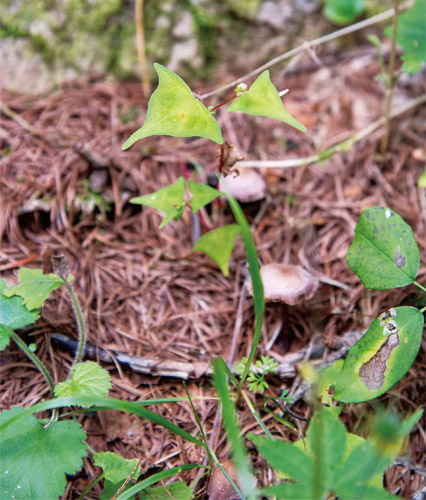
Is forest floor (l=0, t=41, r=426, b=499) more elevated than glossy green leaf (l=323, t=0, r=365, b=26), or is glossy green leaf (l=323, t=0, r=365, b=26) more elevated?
glossy green leaf (l=323, t=0, r=365, b=26)

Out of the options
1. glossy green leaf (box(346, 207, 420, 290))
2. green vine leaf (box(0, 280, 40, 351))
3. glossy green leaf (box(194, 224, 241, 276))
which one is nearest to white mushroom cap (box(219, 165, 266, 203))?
glossy green leaf (box(194, 224, 241, 276))

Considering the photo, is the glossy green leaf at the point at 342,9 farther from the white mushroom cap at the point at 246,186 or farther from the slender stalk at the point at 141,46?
the white mushroom cap at the point at 246,186

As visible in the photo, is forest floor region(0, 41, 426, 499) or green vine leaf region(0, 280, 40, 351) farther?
forest floor region(0, 41, 426, 499)

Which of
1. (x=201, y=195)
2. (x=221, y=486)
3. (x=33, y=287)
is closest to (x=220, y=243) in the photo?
(x=201, y=195)

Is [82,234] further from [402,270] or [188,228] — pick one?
[402,270]

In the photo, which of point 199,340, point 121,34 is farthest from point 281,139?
point 199,340

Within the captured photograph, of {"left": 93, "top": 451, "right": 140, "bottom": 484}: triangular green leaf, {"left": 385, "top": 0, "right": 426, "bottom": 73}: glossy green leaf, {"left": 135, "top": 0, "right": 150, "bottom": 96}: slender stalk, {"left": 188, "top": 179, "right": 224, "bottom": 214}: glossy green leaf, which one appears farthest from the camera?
{"left": 135, "top": 0, "right": 150, "bottom": 96}: slender stalk

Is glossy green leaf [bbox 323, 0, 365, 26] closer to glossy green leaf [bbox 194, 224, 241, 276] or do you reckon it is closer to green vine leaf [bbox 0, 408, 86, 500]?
glossy green leaf [bbox 194, 224, 241, 276]
